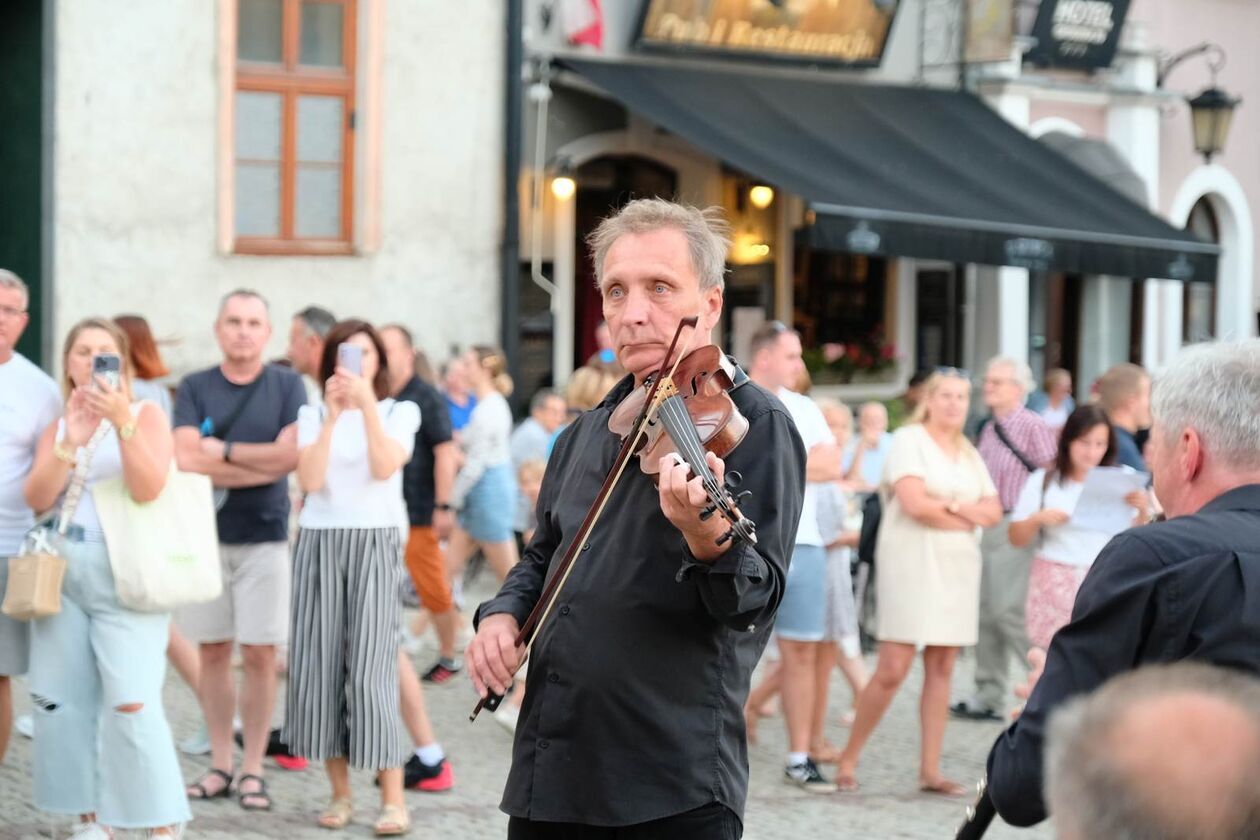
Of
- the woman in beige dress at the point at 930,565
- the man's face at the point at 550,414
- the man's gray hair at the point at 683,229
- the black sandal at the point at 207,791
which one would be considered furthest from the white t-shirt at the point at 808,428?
the man's face at the point at 550,414

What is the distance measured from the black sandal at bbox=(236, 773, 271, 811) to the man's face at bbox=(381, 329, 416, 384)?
2052mm

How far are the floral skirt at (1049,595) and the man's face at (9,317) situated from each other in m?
4.25

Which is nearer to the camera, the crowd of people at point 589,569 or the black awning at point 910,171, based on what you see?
the crowd of people at point 589,569

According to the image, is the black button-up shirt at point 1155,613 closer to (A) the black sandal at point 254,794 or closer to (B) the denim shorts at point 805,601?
(A) the black sandal at point 254,794

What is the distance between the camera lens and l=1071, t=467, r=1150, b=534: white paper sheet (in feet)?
25.3

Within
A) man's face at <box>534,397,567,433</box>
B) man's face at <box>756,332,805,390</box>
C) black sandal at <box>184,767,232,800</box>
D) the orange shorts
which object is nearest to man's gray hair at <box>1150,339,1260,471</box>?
man's face at <box>756,332,805,390</box>

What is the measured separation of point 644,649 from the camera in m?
3.46

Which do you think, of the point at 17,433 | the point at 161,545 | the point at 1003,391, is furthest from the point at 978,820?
the point at 1003,391

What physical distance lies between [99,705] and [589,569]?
3121mm

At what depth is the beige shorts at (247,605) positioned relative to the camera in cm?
719

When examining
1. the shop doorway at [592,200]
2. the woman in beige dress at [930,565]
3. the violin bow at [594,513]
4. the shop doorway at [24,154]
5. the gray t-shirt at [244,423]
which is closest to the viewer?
the violin bow at [594,513]

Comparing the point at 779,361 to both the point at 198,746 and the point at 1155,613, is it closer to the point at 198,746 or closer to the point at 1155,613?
the point at 198,746

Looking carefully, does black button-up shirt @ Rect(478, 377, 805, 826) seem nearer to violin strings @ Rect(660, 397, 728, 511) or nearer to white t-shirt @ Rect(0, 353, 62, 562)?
violin strings @ Rect(660, 397, 728, 511)

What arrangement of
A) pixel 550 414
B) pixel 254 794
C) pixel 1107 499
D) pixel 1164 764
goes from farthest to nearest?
pixel 550 414 → pixel 1107 499 → pixel 254 794 → pixel 1164 764
